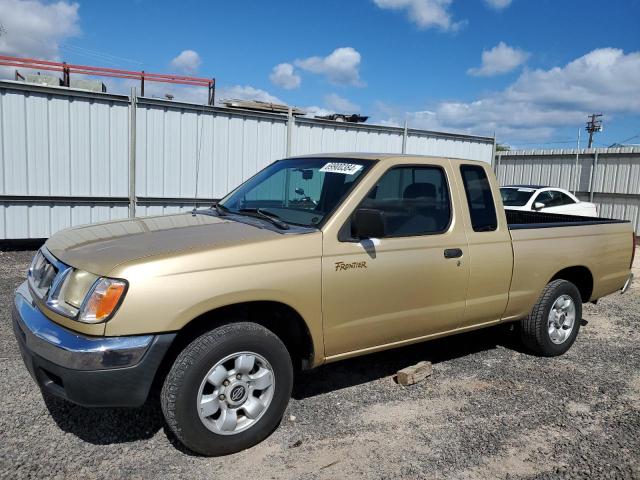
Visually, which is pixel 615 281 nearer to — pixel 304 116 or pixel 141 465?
pixel 141 465

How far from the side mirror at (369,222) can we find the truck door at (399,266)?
0.37 feet

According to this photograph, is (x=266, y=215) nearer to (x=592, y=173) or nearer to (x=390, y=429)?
(x=390, y=429)

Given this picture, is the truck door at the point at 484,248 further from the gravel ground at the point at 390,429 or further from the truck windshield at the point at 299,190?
the truck windshield at the point at 299,190

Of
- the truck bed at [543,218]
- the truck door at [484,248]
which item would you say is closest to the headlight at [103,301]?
the truck door at [484,248]

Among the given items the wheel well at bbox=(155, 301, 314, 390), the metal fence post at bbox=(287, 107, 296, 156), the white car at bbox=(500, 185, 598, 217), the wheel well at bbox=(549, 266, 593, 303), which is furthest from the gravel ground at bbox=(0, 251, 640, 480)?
the white car at bbox=(500, 185, 598, 217)

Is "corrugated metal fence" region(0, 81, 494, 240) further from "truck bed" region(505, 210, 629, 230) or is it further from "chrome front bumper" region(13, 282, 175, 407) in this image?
"chrome front bumper" region(13, 282, 175, 407)

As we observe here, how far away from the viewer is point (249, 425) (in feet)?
10.7

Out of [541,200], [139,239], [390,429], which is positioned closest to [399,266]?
[390,429]

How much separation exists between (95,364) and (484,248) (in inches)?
118

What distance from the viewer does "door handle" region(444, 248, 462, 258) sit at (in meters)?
4.05

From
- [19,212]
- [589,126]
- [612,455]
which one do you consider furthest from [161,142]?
[589,126]

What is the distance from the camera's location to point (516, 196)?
13.3 m

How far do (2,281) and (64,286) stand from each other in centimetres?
517

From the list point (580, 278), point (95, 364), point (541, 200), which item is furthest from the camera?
point (541, 200)
